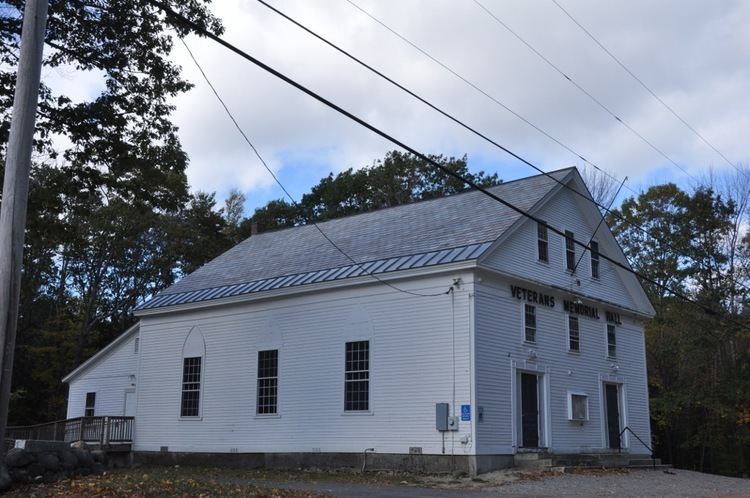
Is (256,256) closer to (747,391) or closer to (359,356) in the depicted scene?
(359,356)

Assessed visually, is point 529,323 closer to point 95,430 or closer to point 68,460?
point 68,460

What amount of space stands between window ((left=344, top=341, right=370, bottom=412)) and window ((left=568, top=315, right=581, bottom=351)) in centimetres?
678

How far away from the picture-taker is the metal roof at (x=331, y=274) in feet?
72.4

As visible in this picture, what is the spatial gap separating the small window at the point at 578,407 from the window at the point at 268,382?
9347 millimetres

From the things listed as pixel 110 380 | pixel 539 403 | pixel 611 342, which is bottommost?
pixel 539 403

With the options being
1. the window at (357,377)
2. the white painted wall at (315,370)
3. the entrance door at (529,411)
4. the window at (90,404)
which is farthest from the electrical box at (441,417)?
the window at (90,404)

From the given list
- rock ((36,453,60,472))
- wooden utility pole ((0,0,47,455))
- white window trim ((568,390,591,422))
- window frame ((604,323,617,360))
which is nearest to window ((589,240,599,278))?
window frame ((604,323,617,360))

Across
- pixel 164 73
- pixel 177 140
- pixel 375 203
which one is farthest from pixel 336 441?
pixel 375 203

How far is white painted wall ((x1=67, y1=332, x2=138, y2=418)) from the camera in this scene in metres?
32.3

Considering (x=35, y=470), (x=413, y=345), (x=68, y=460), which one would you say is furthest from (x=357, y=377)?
(x=35, y=470)

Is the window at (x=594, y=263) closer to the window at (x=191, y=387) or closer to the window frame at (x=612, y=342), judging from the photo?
the window frame at (x=612, y=342)

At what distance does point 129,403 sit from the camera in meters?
31.8

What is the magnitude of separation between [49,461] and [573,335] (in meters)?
16.9

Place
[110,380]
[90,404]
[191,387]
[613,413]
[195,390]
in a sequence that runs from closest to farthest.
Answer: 1. [613,413]
2. [195,390]
3. [191,387]
4. [110,380]
5. [90,404]
